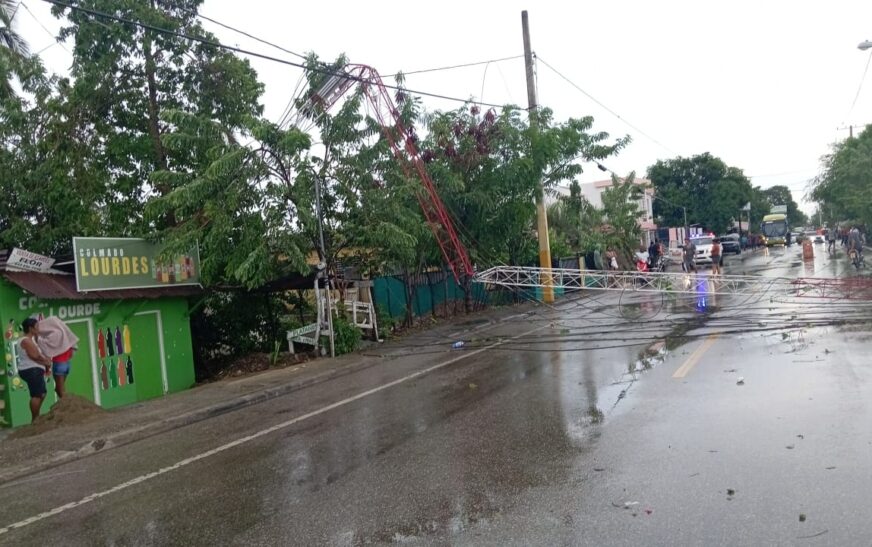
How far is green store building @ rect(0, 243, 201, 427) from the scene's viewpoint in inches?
409

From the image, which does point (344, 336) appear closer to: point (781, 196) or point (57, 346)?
point (57, 346)

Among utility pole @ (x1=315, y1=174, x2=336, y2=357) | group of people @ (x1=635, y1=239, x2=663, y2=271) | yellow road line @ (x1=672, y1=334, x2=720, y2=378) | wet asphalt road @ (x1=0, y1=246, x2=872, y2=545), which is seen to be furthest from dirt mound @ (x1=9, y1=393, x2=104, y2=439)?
group of people @ (x1=635, y1=239, x2=663, y2=271)

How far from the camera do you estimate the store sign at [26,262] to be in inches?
411

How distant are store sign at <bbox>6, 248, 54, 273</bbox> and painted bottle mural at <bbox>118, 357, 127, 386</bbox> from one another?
2.18 m

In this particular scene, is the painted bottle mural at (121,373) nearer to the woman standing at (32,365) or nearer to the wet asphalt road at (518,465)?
the woman standing at (32,365)

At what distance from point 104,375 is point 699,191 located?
214 feet

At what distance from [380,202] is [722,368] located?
27.3 ft

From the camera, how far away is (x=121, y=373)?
1259 cm

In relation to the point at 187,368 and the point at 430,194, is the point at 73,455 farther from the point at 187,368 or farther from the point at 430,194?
the point at 430,194

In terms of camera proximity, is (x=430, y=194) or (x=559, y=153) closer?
(x=430, y=194)

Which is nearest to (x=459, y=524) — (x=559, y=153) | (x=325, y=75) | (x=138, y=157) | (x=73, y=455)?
(x=73, y=455)

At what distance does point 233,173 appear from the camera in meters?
13.9

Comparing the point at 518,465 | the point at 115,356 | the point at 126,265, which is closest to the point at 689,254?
the point at 126,265

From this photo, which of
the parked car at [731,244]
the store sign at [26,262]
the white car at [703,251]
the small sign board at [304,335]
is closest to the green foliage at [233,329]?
the small sign board at [304,335]
